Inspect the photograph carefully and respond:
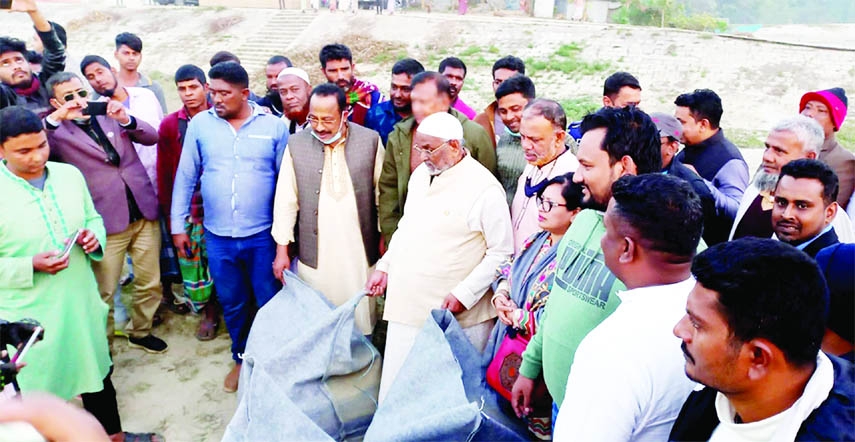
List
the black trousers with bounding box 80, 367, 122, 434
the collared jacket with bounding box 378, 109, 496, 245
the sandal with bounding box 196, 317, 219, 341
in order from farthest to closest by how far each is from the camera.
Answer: the sandal with bounding box 196, 317, 219, 341 → the collared jacket with bounding box 378, 109, 496, 245 → the black trousers with bounding box 80, 367, 122, 434

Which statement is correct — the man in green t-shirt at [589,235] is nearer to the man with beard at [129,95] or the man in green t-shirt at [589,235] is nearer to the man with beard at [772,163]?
the man with beard at [772,163]

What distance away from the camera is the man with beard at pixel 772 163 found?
272cm

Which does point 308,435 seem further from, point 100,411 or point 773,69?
point 773,69

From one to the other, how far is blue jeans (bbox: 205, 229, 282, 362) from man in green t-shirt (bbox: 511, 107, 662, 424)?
2076 mm

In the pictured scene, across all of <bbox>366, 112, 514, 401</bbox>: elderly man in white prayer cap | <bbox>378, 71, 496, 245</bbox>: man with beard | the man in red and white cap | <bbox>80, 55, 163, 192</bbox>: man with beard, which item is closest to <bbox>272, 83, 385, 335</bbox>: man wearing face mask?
<bbox>378, 71, 496, 245</bbox>: man with beard

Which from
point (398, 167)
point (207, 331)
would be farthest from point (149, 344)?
point (398, 167)

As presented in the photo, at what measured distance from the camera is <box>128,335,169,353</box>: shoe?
3934mm

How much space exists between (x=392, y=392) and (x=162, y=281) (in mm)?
2812

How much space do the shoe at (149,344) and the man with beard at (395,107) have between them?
2.06 m

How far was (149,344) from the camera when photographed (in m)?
3.94

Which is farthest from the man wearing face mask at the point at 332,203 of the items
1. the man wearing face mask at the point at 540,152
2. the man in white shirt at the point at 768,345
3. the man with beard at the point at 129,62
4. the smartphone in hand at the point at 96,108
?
the man in white shirt at the point at 768,345

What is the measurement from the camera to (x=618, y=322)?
4.73 ft

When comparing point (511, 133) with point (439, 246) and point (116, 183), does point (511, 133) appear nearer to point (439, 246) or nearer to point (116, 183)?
point (439, 246)

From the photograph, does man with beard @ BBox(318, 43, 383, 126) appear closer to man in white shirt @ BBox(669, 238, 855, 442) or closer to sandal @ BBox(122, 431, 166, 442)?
sandal @ BBox(122, 431, 166, 442)
